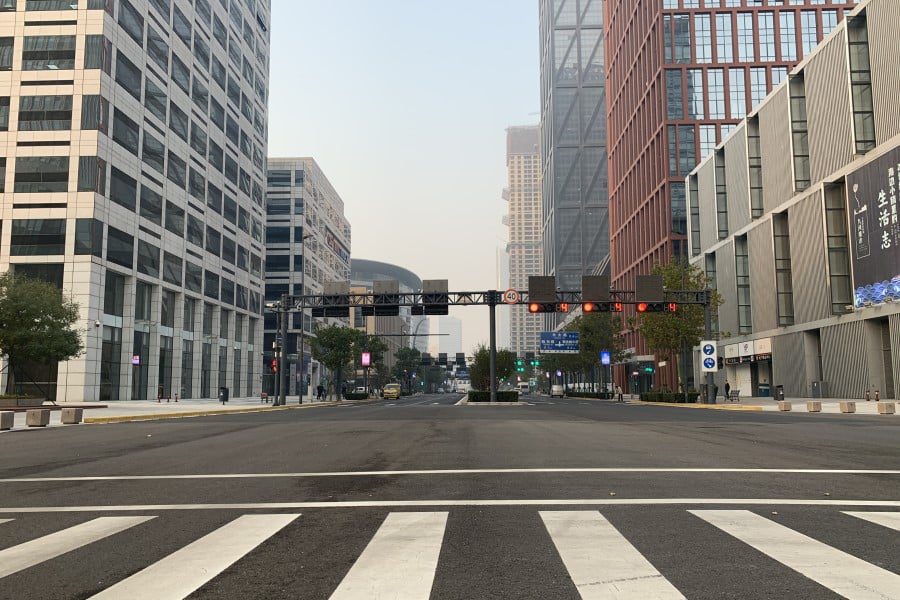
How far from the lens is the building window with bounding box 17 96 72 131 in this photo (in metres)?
48.7

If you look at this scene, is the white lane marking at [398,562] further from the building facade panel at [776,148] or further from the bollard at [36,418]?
the building facade panel at [776,148]

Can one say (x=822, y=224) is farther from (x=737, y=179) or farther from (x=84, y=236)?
(x=84, y=236)

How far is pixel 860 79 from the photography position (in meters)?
41.7

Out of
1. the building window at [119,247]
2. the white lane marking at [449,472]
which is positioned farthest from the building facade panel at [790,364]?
the building window at [119,247]

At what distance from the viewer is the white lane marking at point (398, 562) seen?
3.98 meters

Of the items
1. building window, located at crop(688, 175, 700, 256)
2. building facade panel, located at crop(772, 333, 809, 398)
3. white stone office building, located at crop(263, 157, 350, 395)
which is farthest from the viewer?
white stone office building, located at crop(263, 157, 350, 395)

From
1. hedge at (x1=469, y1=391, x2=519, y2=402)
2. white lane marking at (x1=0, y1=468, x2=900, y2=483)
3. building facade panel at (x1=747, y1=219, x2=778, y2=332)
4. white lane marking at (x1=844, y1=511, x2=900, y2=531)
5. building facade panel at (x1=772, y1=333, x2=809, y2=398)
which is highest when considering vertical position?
building facade panel at (x1=747, y1=219, x2=778, y2=332)

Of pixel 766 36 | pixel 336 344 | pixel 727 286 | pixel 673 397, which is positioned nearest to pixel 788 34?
pixel 766 36

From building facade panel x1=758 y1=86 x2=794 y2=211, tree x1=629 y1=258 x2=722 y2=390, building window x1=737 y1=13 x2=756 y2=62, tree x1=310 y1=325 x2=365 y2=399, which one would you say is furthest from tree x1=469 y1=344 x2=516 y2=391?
building window x1=737 y1=13 x2=756 y2=62

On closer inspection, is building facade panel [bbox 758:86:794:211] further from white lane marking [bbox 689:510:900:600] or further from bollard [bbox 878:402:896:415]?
white lane marking [bbox 689:510:900:600]

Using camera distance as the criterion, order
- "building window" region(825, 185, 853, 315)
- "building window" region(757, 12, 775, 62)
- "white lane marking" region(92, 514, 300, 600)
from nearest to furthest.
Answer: "white lane marking" region(92, 514, 300, 600), "building window" region(825, 185, 853, 315), "building window" region(757, 12, 775, 62)

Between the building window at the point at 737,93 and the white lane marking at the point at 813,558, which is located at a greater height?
the building window at the point at 737,93

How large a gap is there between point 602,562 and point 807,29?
287ft

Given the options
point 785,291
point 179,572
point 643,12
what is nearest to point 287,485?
point 179,572
